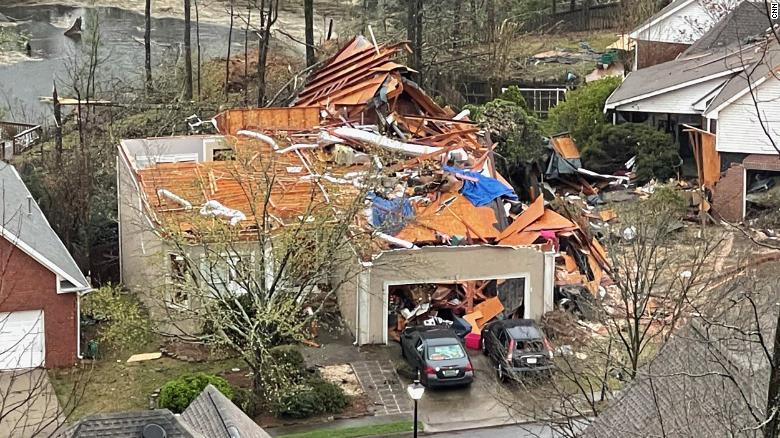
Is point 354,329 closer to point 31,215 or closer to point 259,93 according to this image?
point 31,215

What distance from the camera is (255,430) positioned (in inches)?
662

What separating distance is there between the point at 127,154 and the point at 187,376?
9.70 m

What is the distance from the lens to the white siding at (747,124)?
34.8 m

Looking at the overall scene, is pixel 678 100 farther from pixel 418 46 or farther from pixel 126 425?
pixel 126 425

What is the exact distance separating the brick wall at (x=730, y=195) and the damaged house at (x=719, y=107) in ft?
0.10

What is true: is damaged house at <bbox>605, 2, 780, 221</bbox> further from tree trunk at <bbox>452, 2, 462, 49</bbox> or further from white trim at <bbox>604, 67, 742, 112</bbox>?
tree trunk at <bbox>452, 2, 462, 49</bbox>

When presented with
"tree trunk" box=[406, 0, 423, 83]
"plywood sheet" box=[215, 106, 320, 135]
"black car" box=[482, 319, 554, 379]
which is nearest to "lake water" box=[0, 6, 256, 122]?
"tree trunk" box=[406, 0, 423, 83]

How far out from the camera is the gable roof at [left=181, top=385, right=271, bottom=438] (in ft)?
48.6

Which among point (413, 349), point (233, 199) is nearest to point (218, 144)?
point (233, 199)

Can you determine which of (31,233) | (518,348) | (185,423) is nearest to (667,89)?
(518,348)

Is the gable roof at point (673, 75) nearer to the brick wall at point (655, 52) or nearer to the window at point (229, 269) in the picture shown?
the brick wall at point (655, 52)

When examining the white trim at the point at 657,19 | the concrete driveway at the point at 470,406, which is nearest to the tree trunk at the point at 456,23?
the white trim at the point at 657,19

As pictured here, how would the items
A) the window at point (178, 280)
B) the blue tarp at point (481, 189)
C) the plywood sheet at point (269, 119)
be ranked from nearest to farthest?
the window at point (178, 280) → the blue tarp at point (481, 189) → the plywood sheet at point (269, 119)

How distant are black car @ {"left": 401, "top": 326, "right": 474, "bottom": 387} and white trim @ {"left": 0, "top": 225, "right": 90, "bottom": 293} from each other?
7.46 meters
